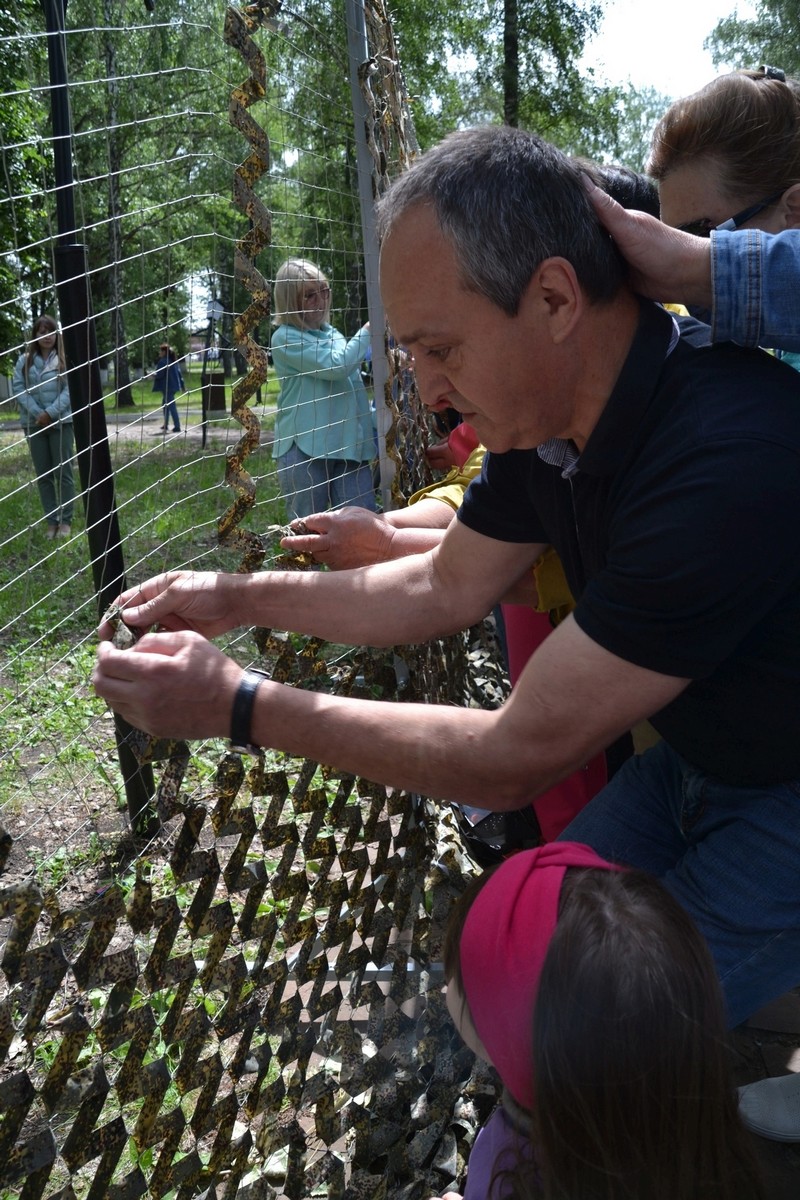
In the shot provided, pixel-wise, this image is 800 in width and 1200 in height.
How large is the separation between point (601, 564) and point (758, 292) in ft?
1.66

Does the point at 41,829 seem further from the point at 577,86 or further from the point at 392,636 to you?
the point at 577,86

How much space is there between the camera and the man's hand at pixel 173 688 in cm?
161

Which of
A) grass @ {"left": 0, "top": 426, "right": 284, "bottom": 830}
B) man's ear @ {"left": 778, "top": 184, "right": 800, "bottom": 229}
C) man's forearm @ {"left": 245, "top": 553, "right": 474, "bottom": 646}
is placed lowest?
grass @ {"left": 0, "top": 426, "right": 284, "bottom": 830}

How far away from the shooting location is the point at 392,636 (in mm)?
2219

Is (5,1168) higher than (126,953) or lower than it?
lower

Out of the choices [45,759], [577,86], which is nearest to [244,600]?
[45,759]

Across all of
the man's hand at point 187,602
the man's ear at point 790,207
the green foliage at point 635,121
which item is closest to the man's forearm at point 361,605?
the man's hand at point 187,602

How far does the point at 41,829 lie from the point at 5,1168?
247 centimetres

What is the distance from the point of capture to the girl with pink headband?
1.26 metres

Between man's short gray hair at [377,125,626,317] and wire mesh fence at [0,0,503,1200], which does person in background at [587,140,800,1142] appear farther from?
wire mesh fence at [0,0,503,1200]

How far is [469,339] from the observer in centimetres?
162

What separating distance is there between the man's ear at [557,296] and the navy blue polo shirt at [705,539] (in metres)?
0.12

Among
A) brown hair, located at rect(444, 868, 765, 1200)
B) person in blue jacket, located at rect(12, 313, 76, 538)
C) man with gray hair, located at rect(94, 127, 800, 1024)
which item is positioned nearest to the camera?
brown hair, located at rect(444, 868, 765, 1200)

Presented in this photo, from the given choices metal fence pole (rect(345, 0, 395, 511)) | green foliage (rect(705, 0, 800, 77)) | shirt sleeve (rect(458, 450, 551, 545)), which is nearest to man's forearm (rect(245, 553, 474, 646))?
shirt sleeve (rect(458, 450, 551, 545))
